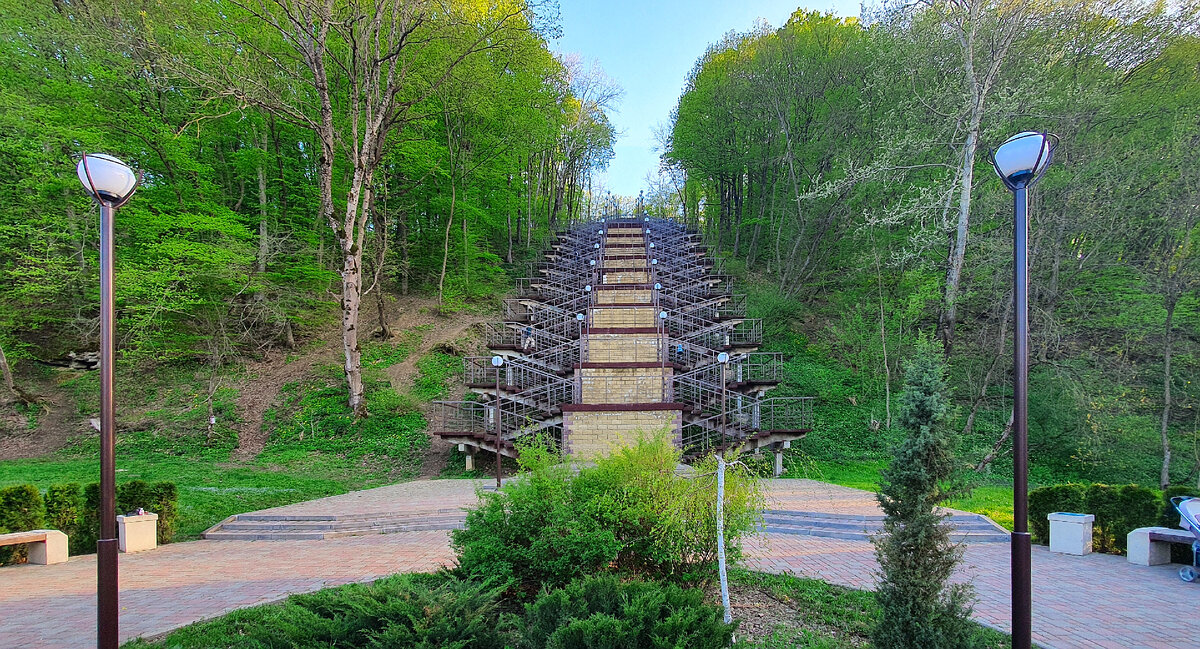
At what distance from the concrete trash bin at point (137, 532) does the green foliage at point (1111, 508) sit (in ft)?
47.5

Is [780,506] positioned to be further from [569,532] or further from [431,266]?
[431,266]

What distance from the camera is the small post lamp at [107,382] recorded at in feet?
11.8

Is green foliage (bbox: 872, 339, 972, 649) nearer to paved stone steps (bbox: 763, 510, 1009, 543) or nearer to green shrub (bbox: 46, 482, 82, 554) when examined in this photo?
paved stone steps (bbox: 763, 510, 1009, 543)

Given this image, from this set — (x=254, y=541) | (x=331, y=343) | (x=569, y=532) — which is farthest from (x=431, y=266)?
(x=569, y=532)

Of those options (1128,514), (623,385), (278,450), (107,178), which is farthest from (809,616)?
(278,450)

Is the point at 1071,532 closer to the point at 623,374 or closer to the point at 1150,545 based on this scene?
the point at 1150,545

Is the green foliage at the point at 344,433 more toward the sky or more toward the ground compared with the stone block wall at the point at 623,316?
more toward the ground

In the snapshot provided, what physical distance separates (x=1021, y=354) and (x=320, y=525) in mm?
10389

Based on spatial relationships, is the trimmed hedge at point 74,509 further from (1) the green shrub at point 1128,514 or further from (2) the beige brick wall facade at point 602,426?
(1) the green shrub at point 1128,514

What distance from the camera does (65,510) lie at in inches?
310

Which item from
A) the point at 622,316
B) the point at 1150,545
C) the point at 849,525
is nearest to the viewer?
the point at 1150,545

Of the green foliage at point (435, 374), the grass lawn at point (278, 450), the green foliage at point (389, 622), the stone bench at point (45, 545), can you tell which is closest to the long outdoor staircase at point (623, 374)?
the green foliage at point (435, 374)

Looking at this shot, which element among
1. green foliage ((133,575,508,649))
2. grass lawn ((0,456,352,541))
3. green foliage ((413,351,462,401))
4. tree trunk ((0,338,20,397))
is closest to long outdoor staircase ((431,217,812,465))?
green foliage ((413,351,462,401))

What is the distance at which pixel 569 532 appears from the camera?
483 cm
